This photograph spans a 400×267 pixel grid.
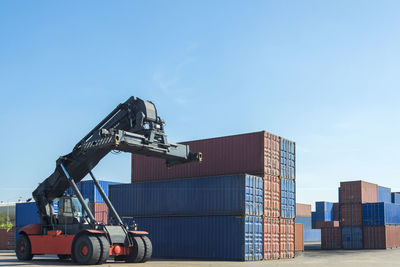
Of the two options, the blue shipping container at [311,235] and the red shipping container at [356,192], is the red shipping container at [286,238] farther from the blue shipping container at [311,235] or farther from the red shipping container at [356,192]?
the blue shipping container at [311,235]

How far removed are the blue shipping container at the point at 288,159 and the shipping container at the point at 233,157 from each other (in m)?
0.55

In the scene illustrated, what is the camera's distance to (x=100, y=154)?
848 inches

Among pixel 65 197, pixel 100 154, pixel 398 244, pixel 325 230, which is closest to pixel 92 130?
pixel 100 154

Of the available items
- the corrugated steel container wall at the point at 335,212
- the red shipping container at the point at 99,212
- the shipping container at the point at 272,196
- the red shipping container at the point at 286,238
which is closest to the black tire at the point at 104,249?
the shipping container at the point at 272,196

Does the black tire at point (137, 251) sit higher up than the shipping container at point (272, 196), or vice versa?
the shipping container at point (272, 196)

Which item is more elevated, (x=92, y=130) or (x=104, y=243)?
(x=92, y=130)

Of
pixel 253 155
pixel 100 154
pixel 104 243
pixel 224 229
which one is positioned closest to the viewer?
pixel 104 243

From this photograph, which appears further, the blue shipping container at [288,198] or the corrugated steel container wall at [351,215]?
the corrugated steel container wall at [351,215]

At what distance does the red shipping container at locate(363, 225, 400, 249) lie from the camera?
40.5 metres

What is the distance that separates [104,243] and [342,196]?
2848cm

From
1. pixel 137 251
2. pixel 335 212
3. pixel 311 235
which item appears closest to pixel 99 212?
pixel 137 251

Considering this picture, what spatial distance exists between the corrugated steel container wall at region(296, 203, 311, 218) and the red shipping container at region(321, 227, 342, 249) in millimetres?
27633

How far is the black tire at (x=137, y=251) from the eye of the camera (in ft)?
70.3

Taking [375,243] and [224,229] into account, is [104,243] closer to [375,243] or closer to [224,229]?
[224,229]
